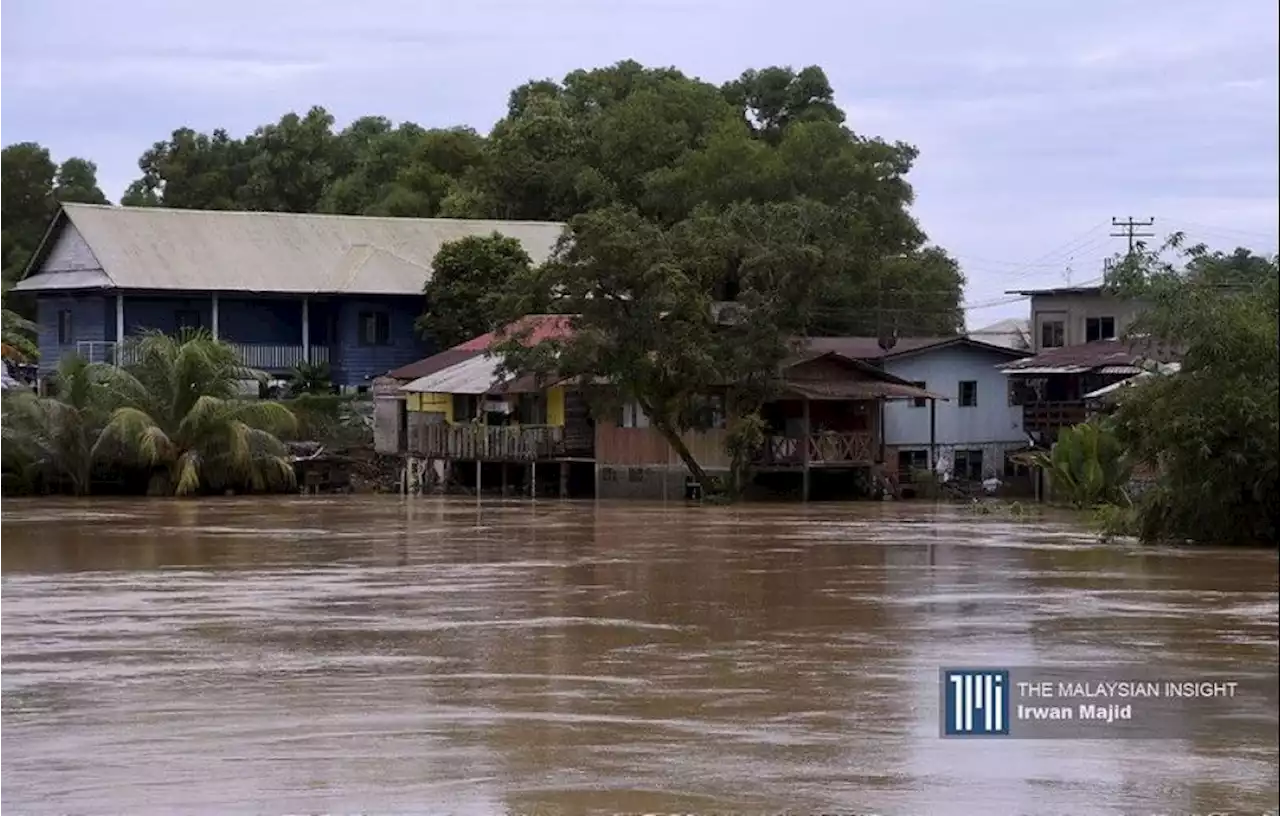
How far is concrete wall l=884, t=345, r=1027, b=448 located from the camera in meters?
44.8

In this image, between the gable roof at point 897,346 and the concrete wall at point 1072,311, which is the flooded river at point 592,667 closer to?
the gable roof at point 897,346

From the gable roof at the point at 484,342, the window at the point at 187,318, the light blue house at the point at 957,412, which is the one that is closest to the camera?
the gable roof at the point at 484,342

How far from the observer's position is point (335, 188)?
6612cm

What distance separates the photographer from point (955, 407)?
45.9 meters

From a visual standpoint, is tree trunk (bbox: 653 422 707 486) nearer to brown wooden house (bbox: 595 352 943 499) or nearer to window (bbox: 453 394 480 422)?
brown wooden house (bbox: 595 352 943 499)

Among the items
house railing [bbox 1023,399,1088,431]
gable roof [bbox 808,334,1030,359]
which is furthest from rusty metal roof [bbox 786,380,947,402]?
house railing [bbox 1023,399,1088,431]

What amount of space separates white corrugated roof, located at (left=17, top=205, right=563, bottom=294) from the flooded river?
20346mm

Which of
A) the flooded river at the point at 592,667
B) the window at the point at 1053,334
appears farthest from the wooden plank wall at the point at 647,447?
the window at the point at 1053,334

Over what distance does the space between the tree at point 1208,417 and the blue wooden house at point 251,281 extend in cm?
2640

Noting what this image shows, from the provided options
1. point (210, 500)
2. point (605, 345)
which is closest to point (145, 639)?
point (605, 345)

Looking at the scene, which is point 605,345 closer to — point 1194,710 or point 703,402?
point 703,402

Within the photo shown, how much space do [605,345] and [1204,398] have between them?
1401cm

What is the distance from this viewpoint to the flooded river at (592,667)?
1185cm

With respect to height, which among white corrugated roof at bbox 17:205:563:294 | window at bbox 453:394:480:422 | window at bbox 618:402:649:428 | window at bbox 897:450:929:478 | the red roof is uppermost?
white corrugated roof at bbox 17:205:563:294
